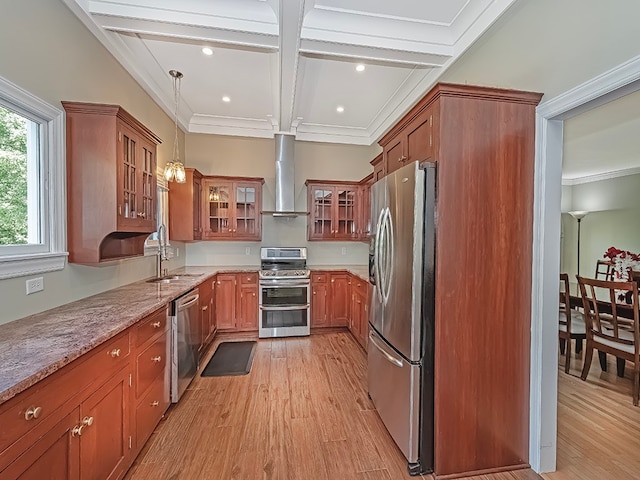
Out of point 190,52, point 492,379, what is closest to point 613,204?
point 492,379

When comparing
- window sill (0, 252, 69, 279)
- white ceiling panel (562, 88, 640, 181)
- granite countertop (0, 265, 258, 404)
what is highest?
white ceiling panel (562, 88, 640, 181)

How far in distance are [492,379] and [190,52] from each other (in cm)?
368

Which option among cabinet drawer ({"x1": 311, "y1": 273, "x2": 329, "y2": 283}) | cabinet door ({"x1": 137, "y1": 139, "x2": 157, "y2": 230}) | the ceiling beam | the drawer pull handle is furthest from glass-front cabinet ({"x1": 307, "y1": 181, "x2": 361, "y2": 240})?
the drawer pull handle

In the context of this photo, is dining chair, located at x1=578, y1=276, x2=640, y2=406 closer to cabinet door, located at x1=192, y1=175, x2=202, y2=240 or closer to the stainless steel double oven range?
the stainless steel double oven range

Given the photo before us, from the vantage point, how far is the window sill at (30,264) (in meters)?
1.67

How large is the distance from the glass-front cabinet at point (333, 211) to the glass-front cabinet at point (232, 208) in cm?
85

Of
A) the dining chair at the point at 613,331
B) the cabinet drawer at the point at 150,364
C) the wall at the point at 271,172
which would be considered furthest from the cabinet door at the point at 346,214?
the cabinet drawer at the point at 150,364

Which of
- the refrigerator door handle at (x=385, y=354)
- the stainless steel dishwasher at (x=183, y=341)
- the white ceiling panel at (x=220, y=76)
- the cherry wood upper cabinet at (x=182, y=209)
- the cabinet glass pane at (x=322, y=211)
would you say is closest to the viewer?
the refrigerator door handle at (x=385, y=354)

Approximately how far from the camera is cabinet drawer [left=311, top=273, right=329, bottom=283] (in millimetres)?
4723

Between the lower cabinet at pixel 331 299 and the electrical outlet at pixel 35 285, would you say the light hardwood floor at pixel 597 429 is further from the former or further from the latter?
the electrical outlet at pixel 35 285

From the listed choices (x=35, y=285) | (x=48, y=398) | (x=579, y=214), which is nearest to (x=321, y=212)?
(x=35, y=285)

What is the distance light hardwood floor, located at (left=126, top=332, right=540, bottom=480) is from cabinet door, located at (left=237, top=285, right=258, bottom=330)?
120 cm

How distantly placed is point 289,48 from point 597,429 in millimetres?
3898

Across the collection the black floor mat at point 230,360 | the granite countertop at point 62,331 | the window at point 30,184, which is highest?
the window at point 30,184
